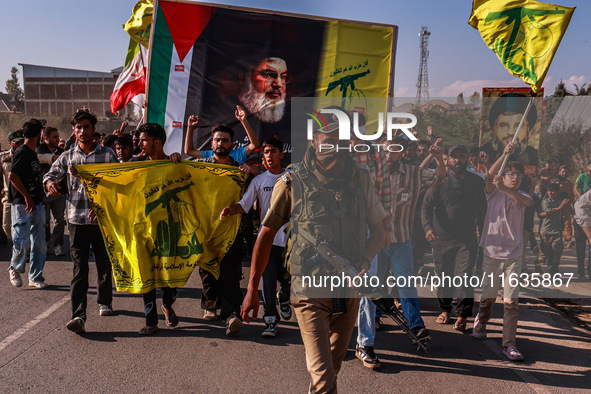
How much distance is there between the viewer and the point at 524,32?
5285 mm

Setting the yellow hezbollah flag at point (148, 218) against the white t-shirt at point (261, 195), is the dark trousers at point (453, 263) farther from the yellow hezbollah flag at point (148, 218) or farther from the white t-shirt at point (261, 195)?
the yellow hezbollah flag at point (148, 218)

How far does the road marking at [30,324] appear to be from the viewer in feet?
14.9

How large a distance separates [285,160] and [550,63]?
12.6ft

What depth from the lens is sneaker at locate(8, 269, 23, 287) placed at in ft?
20.7

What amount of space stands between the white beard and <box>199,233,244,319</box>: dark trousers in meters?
2.67

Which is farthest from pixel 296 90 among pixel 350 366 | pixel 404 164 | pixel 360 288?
pixel 360 288

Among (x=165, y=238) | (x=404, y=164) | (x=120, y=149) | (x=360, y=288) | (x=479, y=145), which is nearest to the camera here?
(x=360, y=288)

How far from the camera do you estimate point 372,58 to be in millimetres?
7855

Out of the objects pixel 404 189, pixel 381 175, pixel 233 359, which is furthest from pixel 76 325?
pixel 404 189

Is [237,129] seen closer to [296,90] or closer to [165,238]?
[296,90]

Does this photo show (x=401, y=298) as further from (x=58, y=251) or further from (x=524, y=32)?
(x=58, y=251)

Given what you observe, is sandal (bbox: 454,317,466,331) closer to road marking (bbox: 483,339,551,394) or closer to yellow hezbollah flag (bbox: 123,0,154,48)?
road marking (bbox: 483,339,551,394)

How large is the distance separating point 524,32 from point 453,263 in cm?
262

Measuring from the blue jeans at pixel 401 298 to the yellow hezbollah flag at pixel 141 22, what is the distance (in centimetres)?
585
